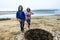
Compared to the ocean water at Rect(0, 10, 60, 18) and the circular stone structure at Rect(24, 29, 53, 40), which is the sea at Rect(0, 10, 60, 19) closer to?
the ocean water at Rect(0, 10, 60, 18)

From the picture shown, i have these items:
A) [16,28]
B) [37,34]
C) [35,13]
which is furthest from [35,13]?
[37,34]

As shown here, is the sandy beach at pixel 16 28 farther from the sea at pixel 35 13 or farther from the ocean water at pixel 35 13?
the ocean water at pixel 35 13

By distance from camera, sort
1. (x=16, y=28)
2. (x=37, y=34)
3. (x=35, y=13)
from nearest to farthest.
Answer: (x=37, y=34) < (x=16, y=28) < (x=35, y=13)

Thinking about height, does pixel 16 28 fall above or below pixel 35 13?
above

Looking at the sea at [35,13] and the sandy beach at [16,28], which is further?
the sea at [35,13]

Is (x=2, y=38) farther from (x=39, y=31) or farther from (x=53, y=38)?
(x=53, y=38)

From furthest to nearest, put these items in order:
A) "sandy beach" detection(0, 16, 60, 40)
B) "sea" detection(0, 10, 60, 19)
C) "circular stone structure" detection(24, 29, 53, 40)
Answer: "sea" detection(0, 10, 60, 19), "sandy beach" detection(0, 16, 60, 40), "circular stone structure" detection(24, 29, 53, 40)

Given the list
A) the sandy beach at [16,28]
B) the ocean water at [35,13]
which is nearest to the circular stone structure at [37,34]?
the sandy beach at [16,28]

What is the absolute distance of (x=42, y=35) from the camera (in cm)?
688

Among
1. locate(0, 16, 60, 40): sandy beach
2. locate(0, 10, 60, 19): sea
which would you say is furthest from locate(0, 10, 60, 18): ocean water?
locate(0, 16, 60, 40): sandy beach

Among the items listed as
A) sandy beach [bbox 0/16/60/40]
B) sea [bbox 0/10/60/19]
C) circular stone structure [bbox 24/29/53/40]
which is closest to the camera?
circular stone structure [bbox 24/29/53/40]

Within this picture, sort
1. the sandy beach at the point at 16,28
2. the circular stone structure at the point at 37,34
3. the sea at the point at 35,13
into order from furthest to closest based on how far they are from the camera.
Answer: the sea at the point at 35,13 → the sandy beach at the point at 16,28 → the circular stone structure at the point at 37,34

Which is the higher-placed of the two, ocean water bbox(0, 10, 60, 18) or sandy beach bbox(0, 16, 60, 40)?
sandy beach bbox(0, 16, 60, 40)

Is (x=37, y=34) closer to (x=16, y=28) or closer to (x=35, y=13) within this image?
(x=16, y=28)
